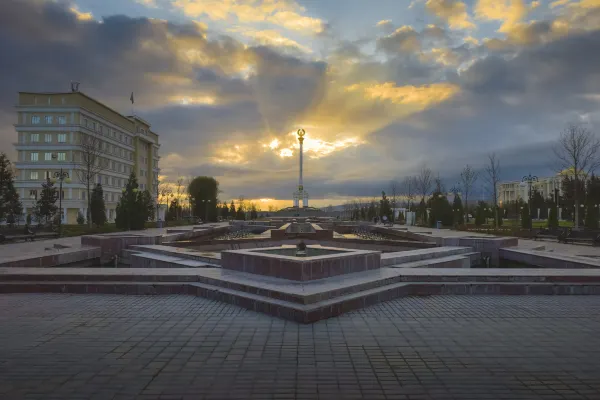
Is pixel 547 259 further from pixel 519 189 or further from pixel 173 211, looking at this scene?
pixel 519 189

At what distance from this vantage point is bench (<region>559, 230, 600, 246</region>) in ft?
54.9

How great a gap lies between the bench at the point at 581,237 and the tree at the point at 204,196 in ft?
126

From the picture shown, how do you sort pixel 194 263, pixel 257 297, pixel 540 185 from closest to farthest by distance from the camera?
pixel 257 297
pixel 194 263
pixel 540 185

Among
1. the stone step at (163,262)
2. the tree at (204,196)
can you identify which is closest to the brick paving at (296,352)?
the stone step at (163,262)

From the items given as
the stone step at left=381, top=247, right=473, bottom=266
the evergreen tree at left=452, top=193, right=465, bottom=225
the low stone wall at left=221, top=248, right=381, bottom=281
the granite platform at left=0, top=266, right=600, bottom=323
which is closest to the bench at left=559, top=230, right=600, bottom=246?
the stone step at left=381, top=247, right=473, bottom=266

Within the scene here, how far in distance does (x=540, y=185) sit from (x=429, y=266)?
10182 cm

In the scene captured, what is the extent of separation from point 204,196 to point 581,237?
135ft

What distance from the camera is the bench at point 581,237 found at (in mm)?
16737

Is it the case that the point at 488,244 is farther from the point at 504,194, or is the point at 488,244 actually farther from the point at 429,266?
the point at 504,194

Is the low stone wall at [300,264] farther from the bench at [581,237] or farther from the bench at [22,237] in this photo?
the bench at [22,237]

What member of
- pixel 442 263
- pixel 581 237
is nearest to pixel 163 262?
pixel 442 263

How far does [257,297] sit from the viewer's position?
627cm

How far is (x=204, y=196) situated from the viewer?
161ft

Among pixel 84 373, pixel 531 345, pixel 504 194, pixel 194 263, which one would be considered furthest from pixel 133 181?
pixel 504 194
